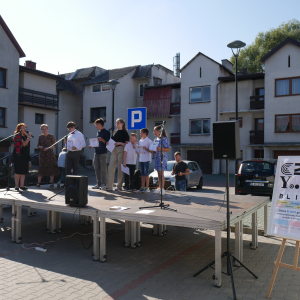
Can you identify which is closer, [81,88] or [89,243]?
[89,243]

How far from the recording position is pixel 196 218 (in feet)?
16.0

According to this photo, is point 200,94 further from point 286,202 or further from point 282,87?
point 286,202

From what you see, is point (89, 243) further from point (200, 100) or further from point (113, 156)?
point (200, 100)

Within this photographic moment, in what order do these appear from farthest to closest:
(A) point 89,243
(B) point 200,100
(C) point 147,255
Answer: (B) point 200,100, (A) point 89,243, (C) point 147,255

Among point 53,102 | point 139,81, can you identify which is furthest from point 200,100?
point 53,102

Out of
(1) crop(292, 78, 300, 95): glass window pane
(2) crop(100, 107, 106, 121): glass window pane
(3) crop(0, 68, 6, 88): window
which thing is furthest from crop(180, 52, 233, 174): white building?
(3) crop(0, 68, 6, 88): window

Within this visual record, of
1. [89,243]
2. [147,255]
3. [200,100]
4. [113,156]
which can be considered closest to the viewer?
[147,255]

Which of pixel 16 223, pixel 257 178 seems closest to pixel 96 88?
pixel 257 178

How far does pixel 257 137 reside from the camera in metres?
28.8

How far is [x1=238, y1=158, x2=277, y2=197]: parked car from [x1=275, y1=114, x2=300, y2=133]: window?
15512 millimetres

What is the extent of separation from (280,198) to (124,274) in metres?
2.60

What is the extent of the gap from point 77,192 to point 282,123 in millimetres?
25051

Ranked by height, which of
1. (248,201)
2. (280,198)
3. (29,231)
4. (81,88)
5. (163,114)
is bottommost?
(29,231)

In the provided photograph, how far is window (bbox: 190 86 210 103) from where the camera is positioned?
103ft
